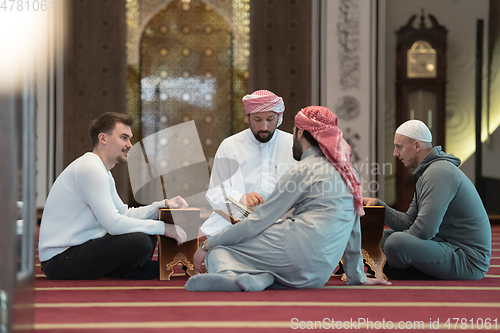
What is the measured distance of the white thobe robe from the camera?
3.00 metres

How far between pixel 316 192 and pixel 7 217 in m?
1.25

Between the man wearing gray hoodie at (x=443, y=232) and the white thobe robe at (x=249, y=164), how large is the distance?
832 mm

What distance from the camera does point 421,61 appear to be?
602cm

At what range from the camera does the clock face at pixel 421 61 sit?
19.8 feet

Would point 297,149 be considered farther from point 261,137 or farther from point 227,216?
point 261,137

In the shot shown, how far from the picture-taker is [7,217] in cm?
124

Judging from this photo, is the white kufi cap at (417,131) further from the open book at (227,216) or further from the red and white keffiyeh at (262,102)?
the open book at (227,216)

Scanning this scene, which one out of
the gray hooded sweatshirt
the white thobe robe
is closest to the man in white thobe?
the white thobe robe

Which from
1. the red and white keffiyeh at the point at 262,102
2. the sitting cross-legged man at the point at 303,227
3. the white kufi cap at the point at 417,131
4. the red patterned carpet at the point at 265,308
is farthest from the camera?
the red and white keffiyeh at the point at 262,102

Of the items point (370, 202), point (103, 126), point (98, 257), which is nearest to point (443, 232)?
point (370, 202)

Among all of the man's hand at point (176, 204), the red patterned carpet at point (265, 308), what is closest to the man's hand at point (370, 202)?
the red patterned carpet at point (265, 308)

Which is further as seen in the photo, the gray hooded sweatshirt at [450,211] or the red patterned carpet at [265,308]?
the gray hooded sweatshirt at [450,211]

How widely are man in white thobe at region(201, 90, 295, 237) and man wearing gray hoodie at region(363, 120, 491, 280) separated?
0.85 meters

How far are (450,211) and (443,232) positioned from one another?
0.40 feet
